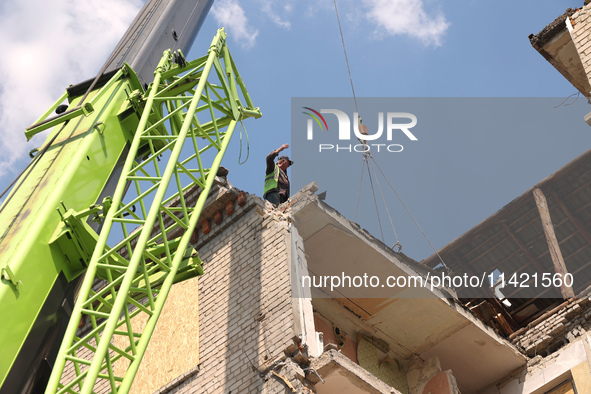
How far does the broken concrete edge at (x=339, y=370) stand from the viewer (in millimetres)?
11133

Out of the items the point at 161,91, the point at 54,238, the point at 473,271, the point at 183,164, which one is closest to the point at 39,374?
the point at 54,238

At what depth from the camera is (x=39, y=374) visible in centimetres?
863

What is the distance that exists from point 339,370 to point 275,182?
16.1 feet

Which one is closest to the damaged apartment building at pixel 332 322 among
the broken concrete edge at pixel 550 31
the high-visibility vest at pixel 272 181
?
the broken concrete edge at pixel 550 31

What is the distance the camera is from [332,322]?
1431 centimetres

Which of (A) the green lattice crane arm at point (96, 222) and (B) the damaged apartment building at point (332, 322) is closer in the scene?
(A) the green lattice crane arm at point (96, 222)

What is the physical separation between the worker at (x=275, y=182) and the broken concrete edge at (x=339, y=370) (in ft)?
14.1

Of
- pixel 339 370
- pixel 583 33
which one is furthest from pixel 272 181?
pixel 583 33

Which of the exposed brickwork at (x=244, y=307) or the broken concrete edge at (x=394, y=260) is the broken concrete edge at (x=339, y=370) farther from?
the broken concrete edge at (x=394, y=260)

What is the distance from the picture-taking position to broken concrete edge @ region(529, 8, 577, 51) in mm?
14211

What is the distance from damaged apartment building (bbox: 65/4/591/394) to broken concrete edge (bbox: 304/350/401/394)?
2cm

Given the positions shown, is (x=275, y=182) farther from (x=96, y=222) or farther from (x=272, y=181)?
(x=96, y=222)

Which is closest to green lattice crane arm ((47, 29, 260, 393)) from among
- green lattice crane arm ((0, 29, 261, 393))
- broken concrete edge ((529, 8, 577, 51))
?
green lattice crane arm ((0, 29, 261, 393))

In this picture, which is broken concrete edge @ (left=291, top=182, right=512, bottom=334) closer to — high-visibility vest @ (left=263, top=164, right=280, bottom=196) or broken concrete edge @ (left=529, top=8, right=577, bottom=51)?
high-visibility vest @ (left=263, top=164, right=280, bottom=196)
